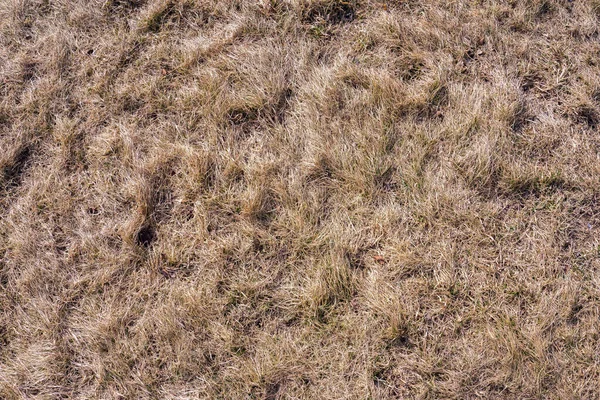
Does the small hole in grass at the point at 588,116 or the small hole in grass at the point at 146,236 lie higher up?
the small hole in grass at the point at 146,236

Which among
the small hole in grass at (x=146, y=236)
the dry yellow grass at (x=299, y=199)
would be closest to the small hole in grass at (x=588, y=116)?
the dry yellow grass at (x=299, y=199)

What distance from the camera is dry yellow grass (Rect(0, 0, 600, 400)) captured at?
276 cm

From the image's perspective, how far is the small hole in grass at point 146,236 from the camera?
9.98 ft

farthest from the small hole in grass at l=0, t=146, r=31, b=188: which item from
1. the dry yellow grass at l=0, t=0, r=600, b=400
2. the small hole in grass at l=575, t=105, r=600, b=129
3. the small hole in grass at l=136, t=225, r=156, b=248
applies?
the small hole in grass at l=575, t=105, r=600, b=129

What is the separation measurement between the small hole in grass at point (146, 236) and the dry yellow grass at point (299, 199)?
2 cm

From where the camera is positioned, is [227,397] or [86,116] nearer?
[227,397]

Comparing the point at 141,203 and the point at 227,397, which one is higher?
the point at 141,203

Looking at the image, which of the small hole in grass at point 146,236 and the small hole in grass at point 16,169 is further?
the small hole in grass at point 16,169

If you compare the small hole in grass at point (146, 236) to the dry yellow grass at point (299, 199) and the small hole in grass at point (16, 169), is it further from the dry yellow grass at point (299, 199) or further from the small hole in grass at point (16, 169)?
the small hole in grass at point (16, 169)

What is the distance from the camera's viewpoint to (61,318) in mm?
2893

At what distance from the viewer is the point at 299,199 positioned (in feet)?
10.0

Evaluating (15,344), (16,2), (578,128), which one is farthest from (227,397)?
(16,2)

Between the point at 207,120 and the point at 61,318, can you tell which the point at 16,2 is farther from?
the point at 61,318

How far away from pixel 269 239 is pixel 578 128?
210 centimetres
